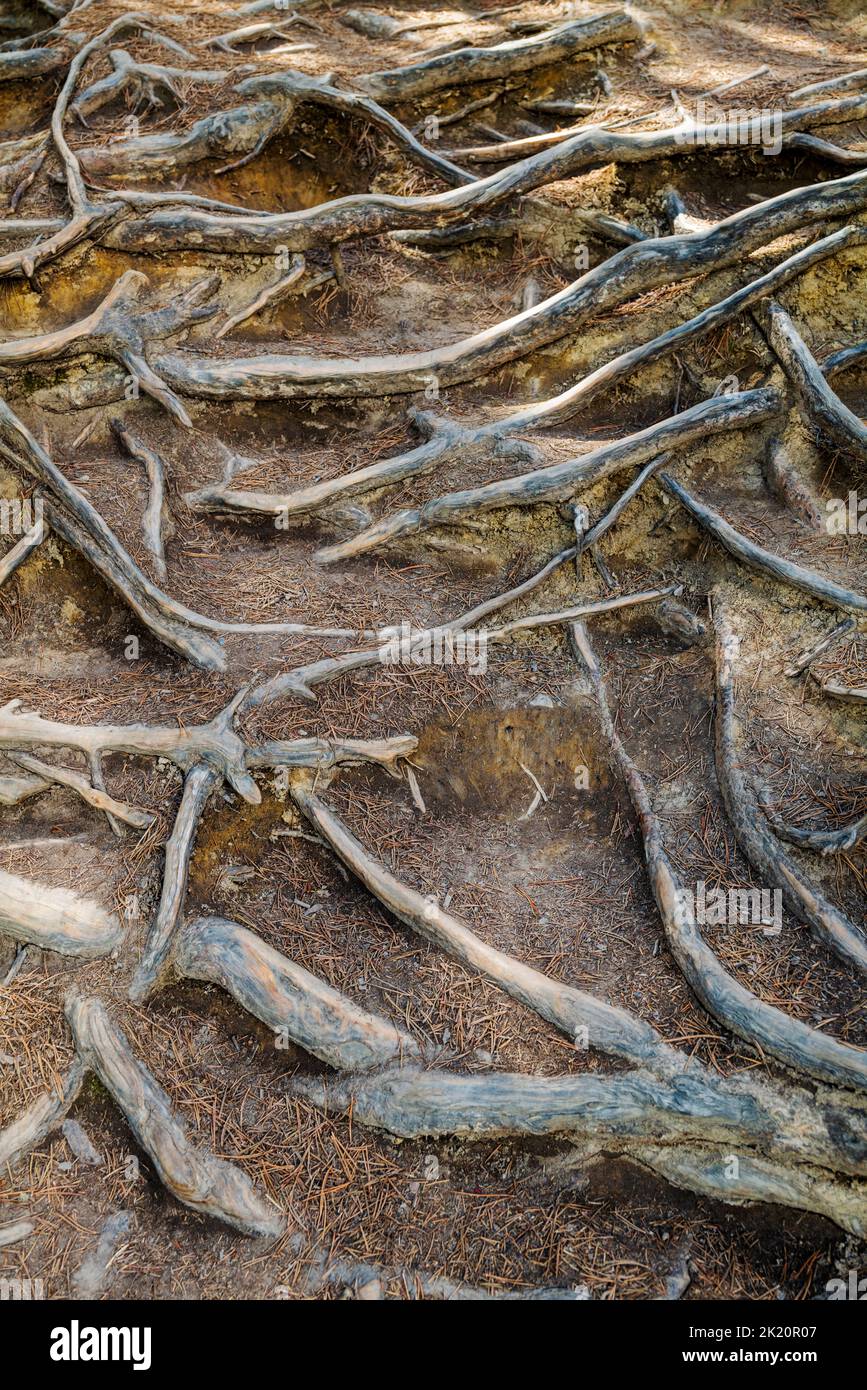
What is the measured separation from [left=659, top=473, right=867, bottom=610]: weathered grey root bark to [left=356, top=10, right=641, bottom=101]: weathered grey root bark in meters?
3.40

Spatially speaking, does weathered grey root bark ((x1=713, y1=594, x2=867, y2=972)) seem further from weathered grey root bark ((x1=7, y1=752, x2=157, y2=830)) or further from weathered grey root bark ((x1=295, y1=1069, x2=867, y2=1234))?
weathered grey root bark ((x1=7, y1=752, x2=157, y2=830))

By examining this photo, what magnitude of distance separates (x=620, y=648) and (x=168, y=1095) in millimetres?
2737

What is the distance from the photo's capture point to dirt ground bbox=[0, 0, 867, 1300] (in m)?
3.29

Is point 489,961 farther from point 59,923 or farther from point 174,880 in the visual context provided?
point 59,923

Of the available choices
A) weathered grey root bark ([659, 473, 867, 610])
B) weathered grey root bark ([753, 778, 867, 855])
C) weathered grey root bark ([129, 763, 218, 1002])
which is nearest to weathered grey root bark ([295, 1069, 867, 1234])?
weathered grey root bark ([129, 763, 218, 1002])

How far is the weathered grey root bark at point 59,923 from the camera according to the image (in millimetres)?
3699

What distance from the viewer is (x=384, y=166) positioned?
6266 mm

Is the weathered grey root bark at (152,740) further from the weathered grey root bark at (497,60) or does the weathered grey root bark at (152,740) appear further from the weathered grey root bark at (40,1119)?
the weathered grey root bark at (497,60)

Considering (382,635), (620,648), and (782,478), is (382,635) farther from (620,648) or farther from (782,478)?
(782,478)

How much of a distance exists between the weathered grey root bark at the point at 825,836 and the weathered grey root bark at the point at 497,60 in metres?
5.30

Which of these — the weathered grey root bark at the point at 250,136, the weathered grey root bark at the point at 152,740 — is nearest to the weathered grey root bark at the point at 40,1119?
the weathered grey root bark at the point at 152,740

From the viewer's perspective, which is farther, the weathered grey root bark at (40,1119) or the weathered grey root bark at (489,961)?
the weathered grey root bark at (489,961)

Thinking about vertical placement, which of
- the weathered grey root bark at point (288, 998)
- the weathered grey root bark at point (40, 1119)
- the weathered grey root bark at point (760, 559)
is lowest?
the weathered grey root bark at point (40, 1119)

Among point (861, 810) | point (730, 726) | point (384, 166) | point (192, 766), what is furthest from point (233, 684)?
point (384, 166)
